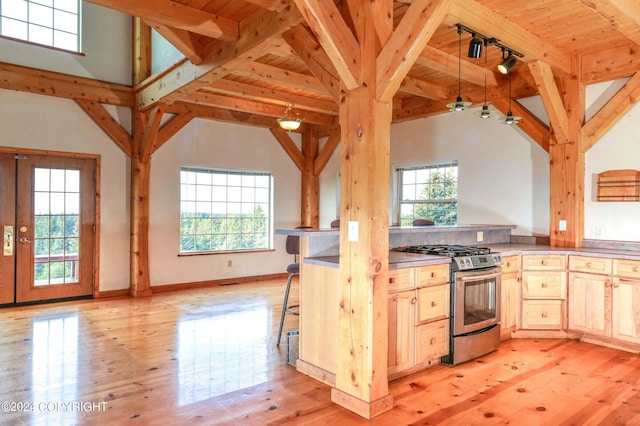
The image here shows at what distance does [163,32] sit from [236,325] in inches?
124

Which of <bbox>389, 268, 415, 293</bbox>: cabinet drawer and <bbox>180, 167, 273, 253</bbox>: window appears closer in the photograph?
<bbox>389, 268, 415, 293</bbox>: cabinet drawer

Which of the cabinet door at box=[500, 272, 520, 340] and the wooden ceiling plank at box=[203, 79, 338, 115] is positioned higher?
the wooden ceiling plank at box=[203, 79, 338, 115]

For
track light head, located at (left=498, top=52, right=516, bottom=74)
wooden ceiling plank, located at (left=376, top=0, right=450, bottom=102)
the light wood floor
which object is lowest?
the light wood floor

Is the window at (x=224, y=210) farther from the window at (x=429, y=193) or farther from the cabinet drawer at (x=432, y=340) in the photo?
the cabinet drawer at (x=432, y=340)

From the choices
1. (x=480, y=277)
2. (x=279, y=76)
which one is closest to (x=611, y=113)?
(x=480, y=277)

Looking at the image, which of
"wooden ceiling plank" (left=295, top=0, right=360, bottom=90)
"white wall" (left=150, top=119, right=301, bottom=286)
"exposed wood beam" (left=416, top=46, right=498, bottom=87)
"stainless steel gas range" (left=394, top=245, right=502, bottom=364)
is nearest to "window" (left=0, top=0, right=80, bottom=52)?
"white wall" (left=150, top=119, right=301, bottom=286)

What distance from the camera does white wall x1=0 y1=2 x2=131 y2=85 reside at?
218 inches

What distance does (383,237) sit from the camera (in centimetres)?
268

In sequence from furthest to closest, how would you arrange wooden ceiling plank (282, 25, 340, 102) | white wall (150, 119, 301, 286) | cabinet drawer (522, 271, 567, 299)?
white wall (150, 119, 301, 286) < cabinet drawer (522, 271, 567, 299) < wooden ceiling plank (282, 25, 340, 102)

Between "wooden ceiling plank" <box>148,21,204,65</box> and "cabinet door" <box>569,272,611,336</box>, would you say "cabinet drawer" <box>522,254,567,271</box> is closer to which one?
"cabinet door" <box>569,272,611,336</box>

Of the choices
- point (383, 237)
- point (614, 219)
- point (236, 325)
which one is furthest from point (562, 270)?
point (236, 325)

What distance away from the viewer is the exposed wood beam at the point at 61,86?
5.38 meters

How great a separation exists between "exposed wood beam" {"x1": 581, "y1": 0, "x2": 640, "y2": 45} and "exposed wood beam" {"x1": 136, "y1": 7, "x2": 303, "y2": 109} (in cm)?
216

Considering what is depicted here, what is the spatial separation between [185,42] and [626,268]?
477 centimetres
